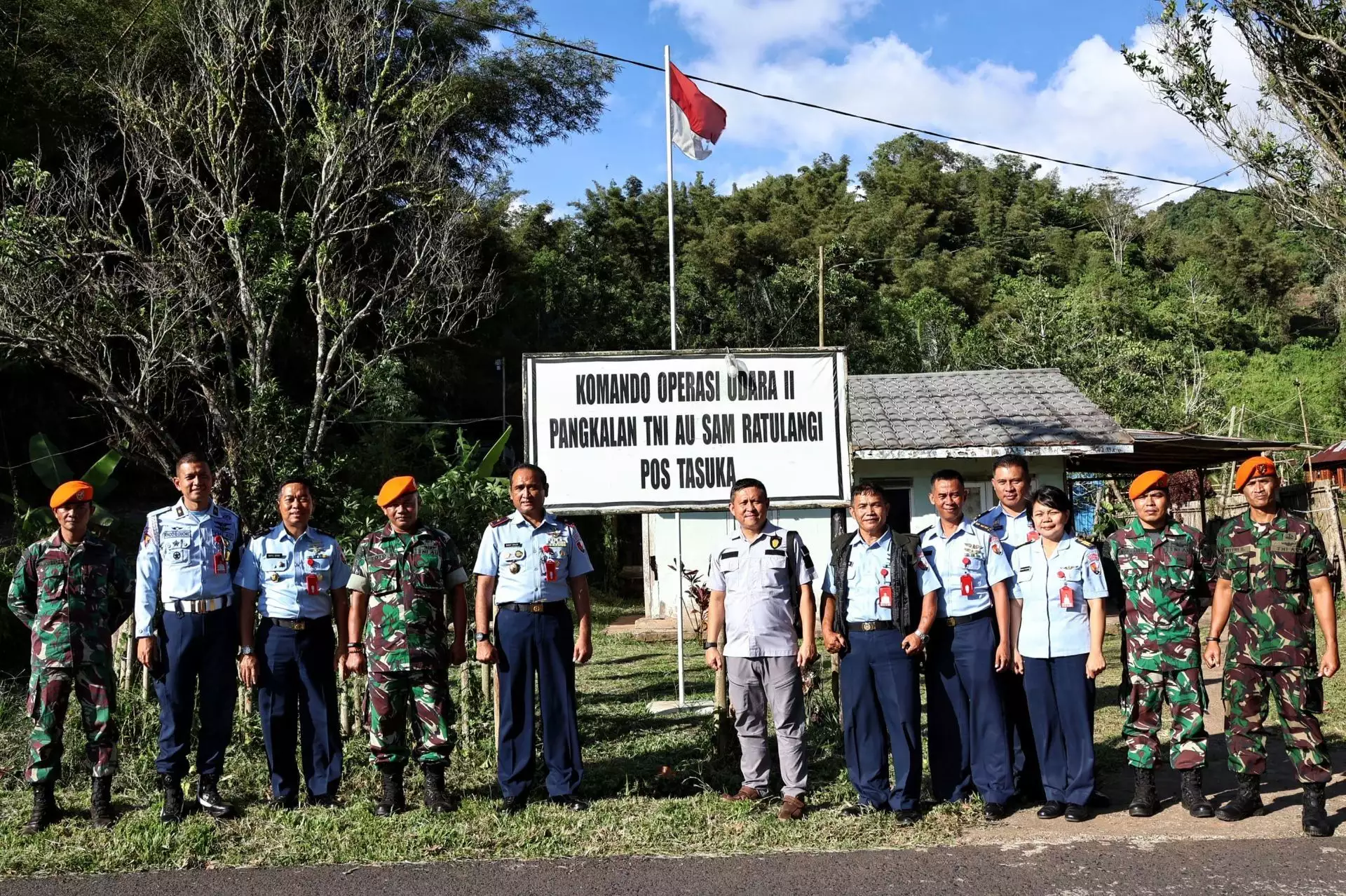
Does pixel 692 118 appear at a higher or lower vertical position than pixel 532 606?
higher

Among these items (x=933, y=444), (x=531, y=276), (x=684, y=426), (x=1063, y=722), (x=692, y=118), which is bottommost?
(x=1063, y=722)

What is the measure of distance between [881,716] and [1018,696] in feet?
2.44

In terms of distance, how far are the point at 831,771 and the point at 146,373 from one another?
264 inches

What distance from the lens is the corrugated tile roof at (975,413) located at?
44.2 ft

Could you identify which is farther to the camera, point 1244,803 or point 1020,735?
point 1020,735

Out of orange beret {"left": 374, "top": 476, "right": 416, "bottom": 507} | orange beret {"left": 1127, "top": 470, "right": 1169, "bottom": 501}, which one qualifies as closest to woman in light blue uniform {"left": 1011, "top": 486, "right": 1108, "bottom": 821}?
orange beret {"left": 1127, "top": 470, "right": 1169, "bottom": 501}

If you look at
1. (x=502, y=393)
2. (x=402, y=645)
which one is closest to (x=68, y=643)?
(x=402, y=645)

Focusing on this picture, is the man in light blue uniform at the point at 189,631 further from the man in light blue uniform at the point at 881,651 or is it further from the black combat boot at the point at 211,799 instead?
the man in light blue uniform at the point at 881,651

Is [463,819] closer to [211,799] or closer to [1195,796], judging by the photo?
[211,799]

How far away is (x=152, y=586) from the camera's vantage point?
17.9 feet

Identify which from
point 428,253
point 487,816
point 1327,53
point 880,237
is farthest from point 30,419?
point 880,237

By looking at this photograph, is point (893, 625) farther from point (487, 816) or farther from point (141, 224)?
point (141, 224)

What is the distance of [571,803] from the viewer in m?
5.46

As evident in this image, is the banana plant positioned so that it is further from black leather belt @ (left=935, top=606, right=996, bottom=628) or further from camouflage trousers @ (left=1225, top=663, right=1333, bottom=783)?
camouflage trousers @ (left=1225, top=663, right=1333, bottom=783)
